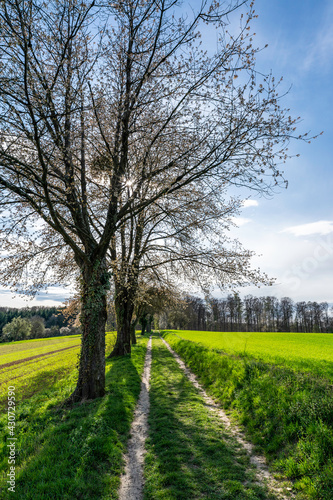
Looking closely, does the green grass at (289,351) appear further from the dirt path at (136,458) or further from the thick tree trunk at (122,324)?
the thick tree trunk at (122,324)

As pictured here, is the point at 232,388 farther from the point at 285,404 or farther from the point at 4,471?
the point at 4,471

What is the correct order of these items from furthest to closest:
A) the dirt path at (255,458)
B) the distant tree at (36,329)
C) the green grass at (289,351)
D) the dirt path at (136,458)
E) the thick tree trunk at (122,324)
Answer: the distant tree at (36,329) → the thick tree trunk at (122,324) → the green grass at (289,351) → the dirt path at (136,458) → the dirt path at (255,458)

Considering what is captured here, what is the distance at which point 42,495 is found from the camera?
362 centimetres

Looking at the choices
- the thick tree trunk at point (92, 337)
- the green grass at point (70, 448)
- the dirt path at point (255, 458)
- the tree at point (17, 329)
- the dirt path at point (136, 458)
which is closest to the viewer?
the green grass at point (70, 448)

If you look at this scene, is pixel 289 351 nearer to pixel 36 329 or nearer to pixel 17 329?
pixel 17 329

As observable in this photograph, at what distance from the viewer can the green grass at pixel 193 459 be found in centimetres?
402

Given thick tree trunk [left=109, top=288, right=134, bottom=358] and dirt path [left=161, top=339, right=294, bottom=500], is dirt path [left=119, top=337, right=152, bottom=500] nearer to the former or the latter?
dirt path [left=161, top=339, right=294, bottom=500]

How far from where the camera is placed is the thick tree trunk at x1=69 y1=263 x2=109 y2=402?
8.30m

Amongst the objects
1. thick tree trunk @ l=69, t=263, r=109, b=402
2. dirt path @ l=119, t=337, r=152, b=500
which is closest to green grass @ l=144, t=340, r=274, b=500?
dirt path @ l=119, t=337, r=152, b=500

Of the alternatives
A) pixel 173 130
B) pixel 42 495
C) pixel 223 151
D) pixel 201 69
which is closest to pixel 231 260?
pixel 223 151

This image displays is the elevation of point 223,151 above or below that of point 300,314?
above

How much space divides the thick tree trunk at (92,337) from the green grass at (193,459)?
6.84 feet

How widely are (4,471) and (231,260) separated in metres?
9.71

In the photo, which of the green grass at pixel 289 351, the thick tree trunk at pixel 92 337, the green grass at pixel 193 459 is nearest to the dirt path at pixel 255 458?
the green grass at pixel 193 459
